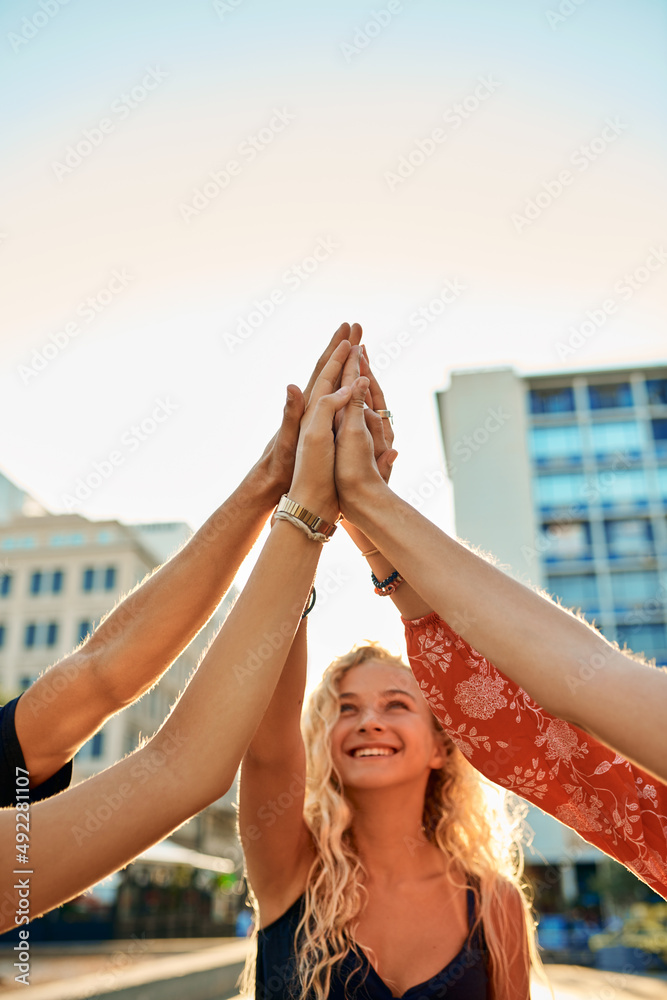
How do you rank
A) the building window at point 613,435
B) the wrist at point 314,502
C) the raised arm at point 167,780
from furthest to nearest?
the building window at point 613,435
the wrist at point 314,502
the raised arm at point 167,780

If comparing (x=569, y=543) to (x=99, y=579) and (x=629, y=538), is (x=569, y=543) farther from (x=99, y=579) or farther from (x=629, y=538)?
(x=99, y=579)

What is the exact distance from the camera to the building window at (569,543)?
40750 millimetres

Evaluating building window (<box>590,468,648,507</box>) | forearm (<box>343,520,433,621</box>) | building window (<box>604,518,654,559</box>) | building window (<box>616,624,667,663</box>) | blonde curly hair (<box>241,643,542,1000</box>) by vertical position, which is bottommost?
blonde curly hair (<box>241,643,542,1000</box>)

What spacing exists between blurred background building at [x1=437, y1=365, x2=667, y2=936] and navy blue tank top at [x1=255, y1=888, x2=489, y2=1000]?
3764cm

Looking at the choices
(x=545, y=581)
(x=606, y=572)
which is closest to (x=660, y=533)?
(x=606, y=572)

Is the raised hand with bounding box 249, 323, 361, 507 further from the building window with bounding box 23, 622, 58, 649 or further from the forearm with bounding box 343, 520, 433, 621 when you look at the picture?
the building window with bounding box 23, 622, 58, 649

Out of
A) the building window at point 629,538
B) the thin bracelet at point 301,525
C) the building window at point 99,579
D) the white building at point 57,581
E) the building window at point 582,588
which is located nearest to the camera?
the thin bracelet at point 301,525

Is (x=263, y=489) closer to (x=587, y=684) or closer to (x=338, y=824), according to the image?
(x=587, y=684)

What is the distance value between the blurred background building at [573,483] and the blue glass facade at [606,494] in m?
0.05

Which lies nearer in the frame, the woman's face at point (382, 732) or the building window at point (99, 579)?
the woman's face at point (382, 732)

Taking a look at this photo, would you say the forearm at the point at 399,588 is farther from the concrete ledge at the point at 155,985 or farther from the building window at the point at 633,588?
the building window at the point at 633,588

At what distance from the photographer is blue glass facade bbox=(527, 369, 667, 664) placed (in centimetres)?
3962

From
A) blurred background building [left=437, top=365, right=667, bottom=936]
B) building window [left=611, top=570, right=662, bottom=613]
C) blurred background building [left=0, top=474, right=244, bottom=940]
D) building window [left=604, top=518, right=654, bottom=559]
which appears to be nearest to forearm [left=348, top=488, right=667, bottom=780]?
blurred background building [left=0, top=474, right=244, bottom=940]

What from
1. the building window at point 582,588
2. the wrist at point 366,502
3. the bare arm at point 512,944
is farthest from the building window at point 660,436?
the wrist at point 366,502
